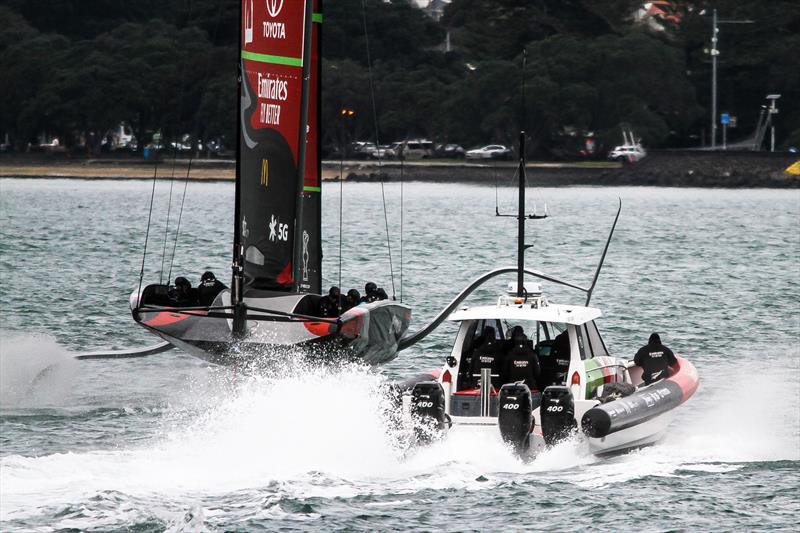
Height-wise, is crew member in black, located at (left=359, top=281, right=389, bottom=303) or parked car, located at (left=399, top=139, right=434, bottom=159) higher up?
parked car, located at (left=399, top=139, right=434, bottom=159)

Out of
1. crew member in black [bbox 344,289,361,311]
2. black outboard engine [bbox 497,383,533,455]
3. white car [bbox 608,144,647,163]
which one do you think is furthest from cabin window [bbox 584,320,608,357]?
white car [bbox 608,144,647,163]

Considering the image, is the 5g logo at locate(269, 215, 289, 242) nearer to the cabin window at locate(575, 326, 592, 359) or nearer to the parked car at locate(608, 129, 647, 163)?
the cabin window at locate(575, 326, 592, 359)

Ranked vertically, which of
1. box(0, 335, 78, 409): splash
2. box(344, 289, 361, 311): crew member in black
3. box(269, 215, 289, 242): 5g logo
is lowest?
box(0, 335, 78, 409): splash

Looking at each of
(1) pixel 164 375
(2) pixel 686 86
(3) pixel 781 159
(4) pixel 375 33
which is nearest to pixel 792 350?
(1) pixel 164 375

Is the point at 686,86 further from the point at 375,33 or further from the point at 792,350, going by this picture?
the point at 792,350

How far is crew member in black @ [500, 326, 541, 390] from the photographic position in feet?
62.0

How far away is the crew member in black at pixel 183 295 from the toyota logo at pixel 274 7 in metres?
4.26

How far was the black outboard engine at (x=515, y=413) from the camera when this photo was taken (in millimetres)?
17734

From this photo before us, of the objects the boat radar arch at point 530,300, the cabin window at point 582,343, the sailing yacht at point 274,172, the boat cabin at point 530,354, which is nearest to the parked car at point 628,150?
the sailing yacht at point 274,172

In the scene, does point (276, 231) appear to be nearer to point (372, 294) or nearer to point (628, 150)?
point (372, 294)

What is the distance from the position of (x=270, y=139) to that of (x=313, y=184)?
3155 millimetres

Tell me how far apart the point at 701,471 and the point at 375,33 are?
413ft

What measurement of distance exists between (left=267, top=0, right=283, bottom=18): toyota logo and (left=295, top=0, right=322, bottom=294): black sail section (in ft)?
7.54

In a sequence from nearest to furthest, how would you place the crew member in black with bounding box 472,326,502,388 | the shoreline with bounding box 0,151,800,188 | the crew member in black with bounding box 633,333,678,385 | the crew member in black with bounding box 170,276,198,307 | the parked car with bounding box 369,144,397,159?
the crew member in black with bounding box 472,326,502,388
the crew member in black with bounding box 633,333,678,385
the crew member in black with bounding box 170,276,198,307
the shoreline with bounding box 0,151,800,188
the parked car with bounding box 369,144,397,159
